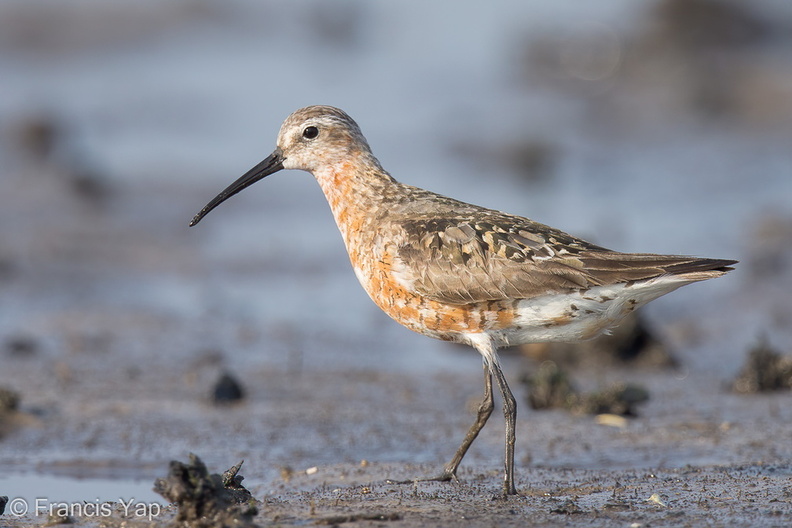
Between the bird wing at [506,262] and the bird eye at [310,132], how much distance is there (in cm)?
139

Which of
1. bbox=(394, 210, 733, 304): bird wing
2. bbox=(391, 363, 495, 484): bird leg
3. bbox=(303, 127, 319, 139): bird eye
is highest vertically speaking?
bbox=(303, 127, 319, 139): bird eye

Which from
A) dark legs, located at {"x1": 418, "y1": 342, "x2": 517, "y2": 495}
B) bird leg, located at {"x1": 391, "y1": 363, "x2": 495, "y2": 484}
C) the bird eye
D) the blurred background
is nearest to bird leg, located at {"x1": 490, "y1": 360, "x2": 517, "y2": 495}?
dark legs, located at {"x1": 418, "y1": 342, "x2": 517, "y2": 495}

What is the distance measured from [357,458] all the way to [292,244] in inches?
299

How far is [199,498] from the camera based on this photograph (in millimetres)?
6035

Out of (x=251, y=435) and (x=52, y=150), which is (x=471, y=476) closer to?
(x=251, y=435)

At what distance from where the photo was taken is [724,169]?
1944 cm

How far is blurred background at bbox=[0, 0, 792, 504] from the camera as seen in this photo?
11398 mm

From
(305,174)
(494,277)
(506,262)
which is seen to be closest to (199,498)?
(494,277)

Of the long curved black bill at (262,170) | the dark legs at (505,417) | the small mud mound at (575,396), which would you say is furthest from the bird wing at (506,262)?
the small mud mound at (575,396)

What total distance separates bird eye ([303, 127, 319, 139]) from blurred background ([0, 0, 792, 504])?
2558 millimetres

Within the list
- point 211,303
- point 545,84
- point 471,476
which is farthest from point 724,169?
point 471,476

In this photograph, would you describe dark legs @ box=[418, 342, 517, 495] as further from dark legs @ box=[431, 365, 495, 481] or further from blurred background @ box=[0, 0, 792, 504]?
blurred background @ box=[0, 0, 792, 504]

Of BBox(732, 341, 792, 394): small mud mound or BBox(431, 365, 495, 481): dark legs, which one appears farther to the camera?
BBox(732, 341, 792, 394): small mud mound

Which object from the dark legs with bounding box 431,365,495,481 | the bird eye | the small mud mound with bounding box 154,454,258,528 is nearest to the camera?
the small mud mound with bounding box 154,454,258,528
